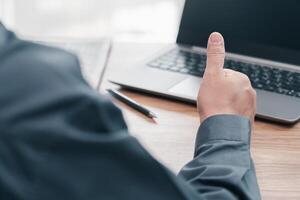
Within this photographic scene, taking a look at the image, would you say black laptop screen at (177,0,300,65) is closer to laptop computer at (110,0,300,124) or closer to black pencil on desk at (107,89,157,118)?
laptop computer at (110,0,300,124)

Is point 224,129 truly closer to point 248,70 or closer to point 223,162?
point 223,162

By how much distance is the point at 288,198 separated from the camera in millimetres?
764

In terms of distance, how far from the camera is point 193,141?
908 mm

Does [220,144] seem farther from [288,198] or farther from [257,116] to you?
[257,116]

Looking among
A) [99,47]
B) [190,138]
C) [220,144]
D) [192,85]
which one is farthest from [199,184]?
[99,47]

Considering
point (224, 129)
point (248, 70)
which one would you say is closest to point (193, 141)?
point (224, 129)

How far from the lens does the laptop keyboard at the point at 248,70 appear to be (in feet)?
3.46

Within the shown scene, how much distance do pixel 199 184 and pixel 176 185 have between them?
0.47ft

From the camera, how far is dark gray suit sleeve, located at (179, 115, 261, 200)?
66 centimetres

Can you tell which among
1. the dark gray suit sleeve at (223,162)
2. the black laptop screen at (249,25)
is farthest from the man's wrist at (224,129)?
the black laptop screen at (249,25)

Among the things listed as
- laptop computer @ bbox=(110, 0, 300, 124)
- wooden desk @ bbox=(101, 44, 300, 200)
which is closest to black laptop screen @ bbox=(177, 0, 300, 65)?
laptop computer @ bbox=(110, 0, 300, 124)

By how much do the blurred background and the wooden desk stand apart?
890mm

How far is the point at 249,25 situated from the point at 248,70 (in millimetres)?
105

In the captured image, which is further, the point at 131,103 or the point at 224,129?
the point at 131,103
